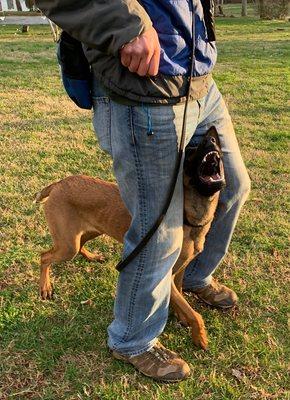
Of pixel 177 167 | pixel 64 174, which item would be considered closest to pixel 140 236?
pixel 177 167

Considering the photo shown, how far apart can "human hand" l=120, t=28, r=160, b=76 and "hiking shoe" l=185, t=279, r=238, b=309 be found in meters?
1.84

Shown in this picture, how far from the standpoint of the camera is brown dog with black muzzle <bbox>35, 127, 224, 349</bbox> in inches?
105

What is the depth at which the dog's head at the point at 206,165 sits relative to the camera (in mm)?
2480

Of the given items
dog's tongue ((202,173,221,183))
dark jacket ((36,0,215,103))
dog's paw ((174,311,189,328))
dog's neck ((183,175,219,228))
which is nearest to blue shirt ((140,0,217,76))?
dark jacket ((36,0,215,103))

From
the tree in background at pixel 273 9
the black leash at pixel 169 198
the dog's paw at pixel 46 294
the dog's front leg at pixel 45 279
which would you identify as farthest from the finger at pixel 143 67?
the tree in background at pixel 273 9

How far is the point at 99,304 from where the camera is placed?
3504 mm

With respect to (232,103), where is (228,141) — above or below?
above

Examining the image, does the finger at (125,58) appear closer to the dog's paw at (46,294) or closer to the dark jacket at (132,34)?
the dark jacket at (132,34)

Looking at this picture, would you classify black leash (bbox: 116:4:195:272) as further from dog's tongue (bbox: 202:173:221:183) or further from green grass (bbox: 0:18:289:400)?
green grass (bbox: 0:18:289:400)

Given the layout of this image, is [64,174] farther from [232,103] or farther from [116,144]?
[232,103]

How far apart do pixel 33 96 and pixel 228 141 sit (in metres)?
6.88

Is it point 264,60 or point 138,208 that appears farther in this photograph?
point 264,60

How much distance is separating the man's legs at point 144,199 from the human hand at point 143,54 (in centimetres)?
21

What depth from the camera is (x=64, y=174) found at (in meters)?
5.48
